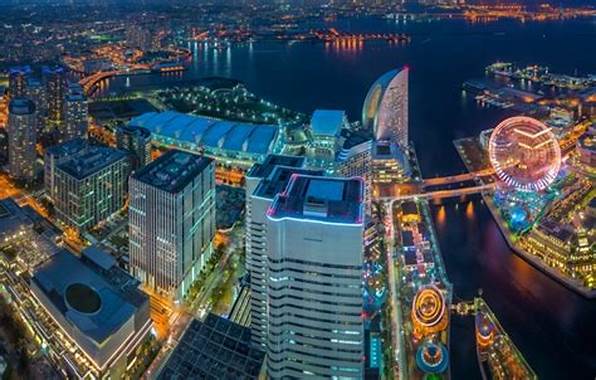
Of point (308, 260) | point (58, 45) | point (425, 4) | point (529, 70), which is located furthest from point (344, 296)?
point (425, 4)

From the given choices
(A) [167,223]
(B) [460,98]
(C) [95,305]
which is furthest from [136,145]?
(B) [460,98]

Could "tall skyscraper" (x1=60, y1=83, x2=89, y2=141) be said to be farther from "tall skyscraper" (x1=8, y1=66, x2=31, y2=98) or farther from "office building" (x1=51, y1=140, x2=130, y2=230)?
"office building" (x1=51, y1=140, x2=130, y2=230)

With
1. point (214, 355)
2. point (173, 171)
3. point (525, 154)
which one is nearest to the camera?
point (214, 355)

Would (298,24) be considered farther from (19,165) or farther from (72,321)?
(72,321)

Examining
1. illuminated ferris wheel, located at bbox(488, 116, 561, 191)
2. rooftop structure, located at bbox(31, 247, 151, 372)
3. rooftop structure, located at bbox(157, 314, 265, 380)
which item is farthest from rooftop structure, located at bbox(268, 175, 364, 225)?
illuminated ferris wheel, located at bbox(488, 116, 561, 191)

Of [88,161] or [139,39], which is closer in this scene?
[88,161]

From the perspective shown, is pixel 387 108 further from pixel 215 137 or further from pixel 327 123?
pixel 215 137

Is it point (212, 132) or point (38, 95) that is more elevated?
point (38, 95)

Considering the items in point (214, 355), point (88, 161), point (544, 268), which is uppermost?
point (88, 161)
